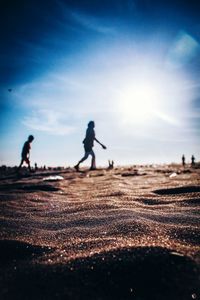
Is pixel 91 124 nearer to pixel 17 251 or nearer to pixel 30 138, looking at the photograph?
pixel 30 138

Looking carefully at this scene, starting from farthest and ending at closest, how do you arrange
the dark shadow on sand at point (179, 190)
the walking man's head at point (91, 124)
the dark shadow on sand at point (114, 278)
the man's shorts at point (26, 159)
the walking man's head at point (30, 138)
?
the walking man's head at point (30, 138)
the man's shorts at point (26, 159)
the walking man's head at point (91, 124)
the dark shadow on sand at point (179, 190)
the dark shadow on sand at point (114, 278)

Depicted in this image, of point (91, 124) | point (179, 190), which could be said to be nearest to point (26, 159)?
point (91, 124)

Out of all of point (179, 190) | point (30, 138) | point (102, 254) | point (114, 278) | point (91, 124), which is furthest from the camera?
point (30, 138)

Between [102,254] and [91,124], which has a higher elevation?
[91,124]

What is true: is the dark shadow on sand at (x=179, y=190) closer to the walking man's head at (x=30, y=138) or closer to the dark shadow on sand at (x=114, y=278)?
the dark shadow on sand at (x=114, y=278)

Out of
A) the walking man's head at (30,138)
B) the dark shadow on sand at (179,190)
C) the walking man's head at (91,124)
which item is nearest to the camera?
the dark shadow on sand at (179,190)

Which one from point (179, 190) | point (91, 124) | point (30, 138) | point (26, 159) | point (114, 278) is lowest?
point (114, 278)

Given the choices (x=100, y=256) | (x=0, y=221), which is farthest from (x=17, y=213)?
(x=100, y=256)

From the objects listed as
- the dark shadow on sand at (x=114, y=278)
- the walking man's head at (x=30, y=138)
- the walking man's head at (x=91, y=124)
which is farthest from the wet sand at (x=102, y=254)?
the walking man's head at (x=30, y=138)

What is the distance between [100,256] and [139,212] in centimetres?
119

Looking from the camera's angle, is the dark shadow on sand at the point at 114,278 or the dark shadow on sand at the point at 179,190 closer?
the dark shadow on sand at the point at 114,278

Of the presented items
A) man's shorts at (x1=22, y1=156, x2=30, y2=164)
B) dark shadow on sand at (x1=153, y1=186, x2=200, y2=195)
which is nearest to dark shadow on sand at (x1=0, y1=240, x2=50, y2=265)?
dark shadow on sand at (x1=153, y1=186, x2=200, y2=195)

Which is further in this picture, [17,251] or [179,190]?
[179,190]

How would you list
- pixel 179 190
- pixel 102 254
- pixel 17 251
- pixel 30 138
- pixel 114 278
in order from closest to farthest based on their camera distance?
1. pixel 114 278
2. pixel 102 254
3. pixel 17 251
4. pixel 179 190
5. pixel 30 138
